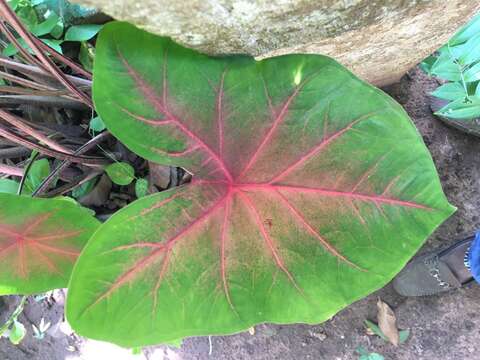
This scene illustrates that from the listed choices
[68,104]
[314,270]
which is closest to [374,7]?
[314,270]

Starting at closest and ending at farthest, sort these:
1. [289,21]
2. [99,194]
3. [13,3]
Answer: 1. [289,21]
2. [13,3]
3. [99,194]

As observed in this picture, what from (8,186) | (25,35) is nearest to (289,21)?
(25,35)

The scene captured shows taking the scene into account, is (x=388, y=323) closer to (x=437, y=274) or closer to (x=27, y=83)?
(x=437, y=274)

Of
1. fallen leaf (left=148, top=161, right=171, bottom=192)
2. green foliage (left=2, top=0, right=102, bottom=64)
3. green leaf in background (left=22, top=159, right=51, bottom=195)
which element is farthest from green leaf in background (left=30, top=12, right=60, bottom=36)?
fallen leaf (left=148, top=161, right=171, bottom=192)

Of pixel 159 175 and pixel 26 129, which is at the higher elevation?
pixel 26 129

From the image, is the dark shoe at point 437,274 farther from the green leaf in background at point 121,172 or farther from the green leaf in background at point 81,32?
the green leaf in background at point 81,32

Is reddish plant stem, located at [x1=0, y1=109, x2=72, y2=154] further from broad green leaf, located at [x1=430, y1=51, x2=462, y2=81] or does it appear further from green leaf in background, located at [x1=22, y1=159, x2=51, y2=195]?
broad green leaf, located at [x1=430, y1=51, x2=462, y2=81]

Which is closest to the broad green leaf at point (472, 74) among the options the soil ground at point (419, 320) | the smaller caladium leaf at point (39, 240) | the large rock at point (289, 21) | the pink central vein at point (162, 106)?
the large rock at point (289, 21)
